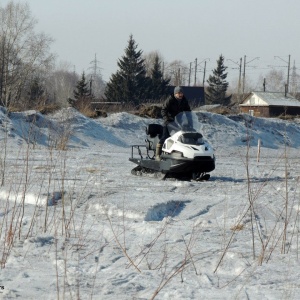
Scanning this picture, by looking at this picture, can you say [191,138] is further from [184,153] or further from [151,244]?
[151,244]

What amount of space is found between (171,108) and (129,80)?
1878 inches

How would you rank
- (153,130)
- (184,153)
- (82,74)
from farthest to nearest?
(82,74), (153,130), (184,153)

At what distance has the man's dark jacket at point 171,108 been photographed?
13.2 m

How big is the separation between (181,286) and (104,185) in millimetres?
6475

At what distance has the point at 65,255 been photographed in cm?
575

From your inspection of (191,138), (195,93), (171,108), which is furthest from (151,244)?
(195,93)

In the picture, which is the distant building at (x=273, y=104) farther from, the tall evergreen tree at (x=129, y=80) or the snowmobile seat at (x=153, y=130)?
the snowmobile seat at (x=153, y=130)

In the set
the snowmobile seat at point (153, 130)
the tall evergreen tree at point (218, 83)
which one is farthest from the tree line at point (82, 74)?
the snowmobile seat at point (153, 130)

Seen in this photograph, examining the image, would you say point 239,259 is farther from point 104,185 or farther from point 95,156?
point 95,156

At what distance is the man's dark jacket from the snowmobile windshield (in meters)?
0.11

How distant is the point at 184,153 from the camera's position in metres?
12.5

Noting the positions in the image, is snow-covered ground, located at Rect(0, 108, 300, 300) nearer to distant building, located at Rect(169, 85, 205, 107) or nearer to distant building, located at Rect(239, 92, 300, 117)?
distant building, located at Rect(239, 92, 300, 117)

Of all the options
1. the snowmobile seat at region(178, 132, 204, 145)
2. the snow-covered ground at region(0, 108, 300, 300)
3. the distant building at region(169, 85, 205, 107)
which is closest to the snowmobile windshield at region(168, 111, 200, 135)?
the snowmobile seat at region(178, 132, 204, 145)

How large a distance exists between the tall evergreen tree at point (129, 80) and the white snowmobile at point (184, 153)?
4652cm
